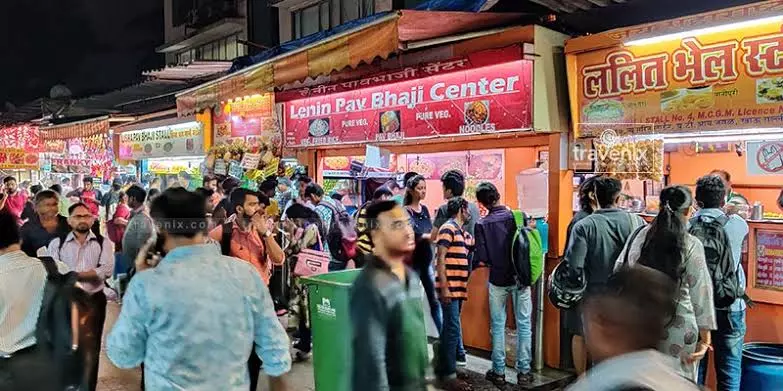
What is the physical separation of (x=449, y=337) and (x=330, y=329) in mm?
1792

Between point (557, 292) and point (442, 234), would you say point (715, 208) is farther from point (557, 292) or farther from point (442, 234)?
point (442, 234)

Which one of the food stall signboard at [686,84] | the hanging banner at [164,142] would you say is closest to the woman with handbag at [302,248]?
the food stall signboard at [686,84]

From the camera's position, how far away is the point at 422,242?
654 centimetres

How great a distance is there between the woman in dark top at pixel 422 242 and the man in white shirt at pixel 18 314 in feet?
10.2

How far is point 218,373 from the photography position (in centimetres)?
286

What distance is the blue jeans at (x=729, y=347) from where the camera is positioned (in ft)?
16.9

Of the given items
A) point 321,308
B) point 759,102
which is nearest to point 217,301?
point 321,308

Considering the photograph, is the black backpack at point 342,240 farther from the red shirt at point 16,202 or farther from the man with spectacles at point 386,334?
the red shirt at point 16,202

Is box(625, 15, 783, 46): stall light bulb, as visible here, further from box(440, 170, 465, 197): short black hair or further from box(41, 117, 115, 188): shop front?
box(41, 117, 115, 188): shop front

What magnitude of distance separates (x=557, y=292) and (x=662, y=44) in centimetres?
246

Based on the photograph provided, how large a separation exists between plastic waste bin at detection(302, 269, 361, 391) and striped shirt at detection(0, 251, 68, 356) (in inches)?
75.6

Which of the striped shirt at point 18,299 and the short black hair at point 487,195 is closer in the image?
the striped shirt at point 18,299

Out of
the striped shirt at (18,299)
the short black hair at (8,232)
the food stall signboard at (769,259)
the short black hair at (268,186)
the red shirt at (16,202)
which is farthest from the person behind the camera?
the red shirt at (16,202)

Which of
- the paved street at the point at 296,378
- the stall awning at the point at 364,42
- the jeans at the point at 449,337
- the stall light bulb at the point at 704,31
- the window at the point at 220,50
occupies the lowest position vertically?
the paved street at the point at 296,378
